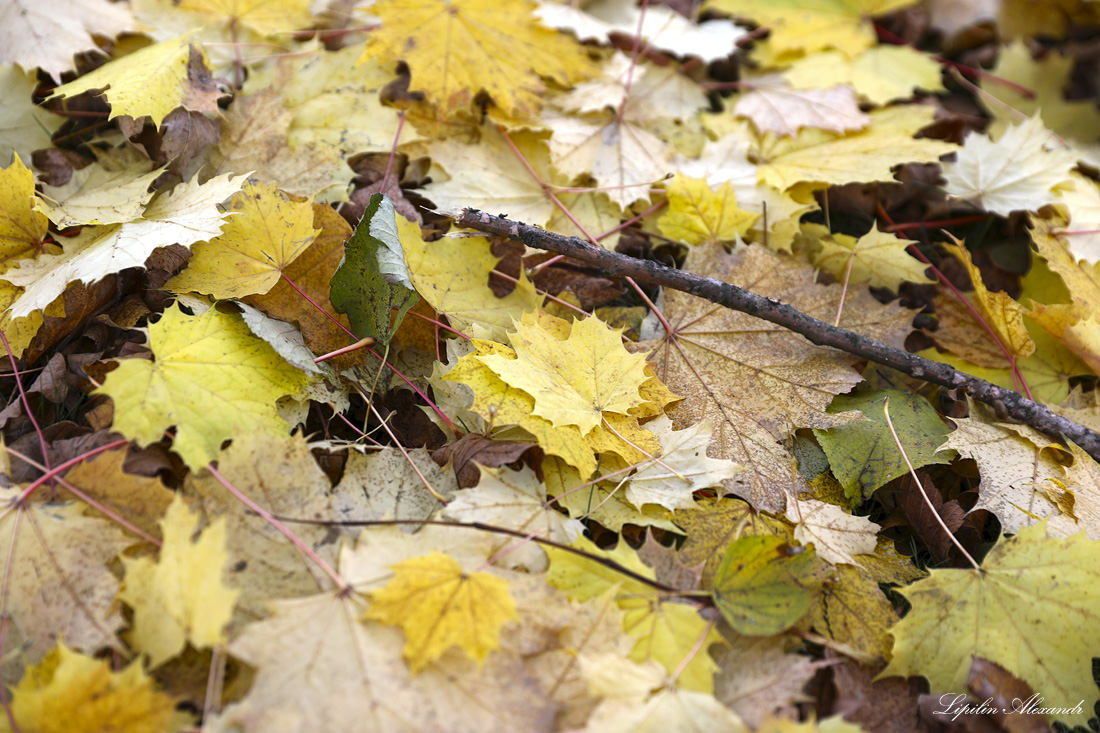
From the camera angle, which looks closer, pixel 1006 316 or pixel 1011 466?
pixel 1011 466

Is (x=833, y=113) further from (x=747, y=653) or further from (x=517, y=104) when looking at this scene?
(x=747, y=653)

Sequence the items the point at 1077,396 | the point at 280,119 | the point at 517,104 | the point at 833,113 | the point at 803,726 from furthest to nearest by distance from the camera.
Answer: the point at 833,113 < the point at 517,104 < the point at 280,119 < the point at 1077,396 < the point at 803,726

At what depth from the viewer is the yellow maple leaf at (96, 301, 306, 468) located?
4.08 ft

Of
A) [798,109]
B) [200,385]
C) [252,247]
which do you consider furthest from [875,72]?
[200,385]

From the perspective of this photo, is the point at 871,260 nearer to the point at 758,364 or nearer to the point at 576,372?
the point at 758,364

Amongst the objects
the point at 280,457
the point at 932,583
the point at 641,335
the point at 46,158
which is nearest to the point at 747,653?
the point at 932,583

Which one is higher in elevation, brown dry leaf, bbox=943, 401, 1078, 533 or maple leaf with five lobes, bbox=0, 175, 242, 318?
maple leaf with five lobes, bbox=0, 175, 242, 318

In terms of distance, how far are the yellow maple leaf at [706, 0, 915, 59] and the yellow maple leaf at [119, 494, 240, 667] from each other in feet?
7.86

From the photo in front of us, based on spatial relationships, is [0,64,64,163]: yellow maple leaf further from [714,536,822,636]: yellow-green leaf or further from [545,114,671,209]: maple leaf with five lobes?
[714,536,822,636]: yellow-green leaf

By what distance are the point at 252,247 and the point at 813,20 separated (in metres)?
2.14

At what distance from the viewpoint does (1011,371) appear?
5.78 ft

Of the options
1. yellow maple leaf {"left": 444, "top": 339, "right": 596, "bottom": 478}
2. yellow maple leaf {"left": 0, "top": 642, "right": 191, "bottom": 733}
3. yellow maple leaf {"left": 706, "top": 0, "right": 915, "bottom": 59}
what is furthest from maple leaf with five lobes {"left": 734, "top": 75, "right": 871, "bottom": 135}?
yellow maple leaf {"left": 0, "top": 642, "right": 191, "bottom": 733}

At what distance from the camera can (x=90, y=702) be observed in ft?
3.21

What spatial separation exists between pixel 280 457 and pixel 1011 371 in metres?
1.80
